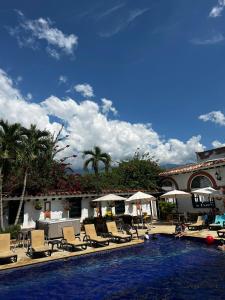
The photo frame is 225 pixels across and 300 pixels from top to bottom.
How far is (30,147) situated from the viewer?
68.3 ft

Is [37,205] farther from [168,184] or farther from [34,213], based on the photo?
[168,184]

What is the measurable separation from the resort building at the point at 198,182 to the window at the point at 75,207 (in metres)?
9.97

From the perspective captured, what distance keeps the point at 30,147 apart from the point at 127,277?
45.6 feet

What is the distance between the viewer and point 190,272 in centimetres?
998

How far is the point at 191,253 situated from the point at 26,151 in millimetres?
13830

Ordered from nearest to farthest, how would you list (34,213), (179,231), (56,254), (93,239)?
(56,254), (93,239), (179,231), (34,213)

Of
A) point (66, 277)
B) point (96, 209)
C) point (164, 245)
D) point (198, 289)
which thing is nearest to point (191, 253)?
point (164, 245)

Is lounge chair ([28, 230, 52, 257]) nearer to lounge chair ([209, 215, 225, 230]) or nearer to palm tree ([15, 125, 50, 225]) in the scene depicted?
palm tree ([15, 125, 50, 225])

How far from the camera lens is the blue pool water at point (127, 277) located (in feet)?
27.0

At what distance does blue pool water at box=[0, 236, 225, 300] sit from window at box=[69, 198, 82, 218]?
392 inches

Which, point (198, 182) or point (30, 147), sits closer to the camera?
point (30, 147)

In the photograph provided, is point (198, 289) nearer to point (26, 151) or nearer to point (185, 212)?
point (26, 151)

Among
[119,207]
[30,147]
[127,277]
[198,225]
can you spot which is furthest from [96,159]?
[127,277]

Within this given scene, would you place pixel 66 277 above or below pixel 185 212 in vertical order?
below
